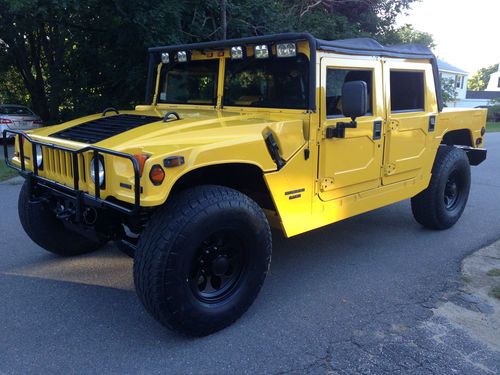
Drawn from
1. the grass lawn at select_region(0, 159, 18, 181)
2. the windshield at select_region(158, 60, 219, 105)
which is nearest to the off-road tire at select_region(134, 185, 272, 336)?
the windshield at select_region(158, 60, 219, 105)

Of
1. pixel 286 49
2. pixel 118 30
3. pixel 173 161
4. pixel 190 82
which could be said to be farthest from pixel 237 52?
pixel 118 30

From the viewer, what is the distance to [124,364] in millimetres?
2783

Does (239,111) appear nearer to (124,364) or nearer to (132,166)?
(132,166)

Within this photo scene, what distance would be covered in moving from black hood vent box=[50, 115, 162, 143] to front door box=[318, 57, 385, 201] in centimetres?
135

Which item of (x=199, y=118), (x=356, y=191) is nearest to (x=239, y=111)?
(x=199, y=118)

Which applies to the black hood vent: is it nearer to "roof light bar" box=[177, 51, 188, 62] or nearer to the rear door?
"roof light bar" box=[177, 51, 188, 62]

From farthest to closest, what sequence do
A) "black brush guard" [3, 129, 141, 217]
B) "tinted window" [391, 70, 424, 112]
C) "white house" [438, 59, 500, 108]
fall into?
"white house" [438, 59, 500, 108], "tinted window" [391, 70, 424, 112], "black brush guard" [3, 129, 141, 217]

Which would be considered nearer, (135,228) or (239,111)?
(135,228)

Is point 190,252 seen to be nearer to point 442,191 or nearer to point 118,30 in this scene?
point 442,191

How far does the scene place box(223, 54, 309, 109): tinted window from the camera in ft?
12.0

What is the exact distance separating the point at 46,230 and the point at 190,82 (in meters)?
1.89

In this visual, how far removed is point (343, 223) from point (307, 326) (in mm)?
2582

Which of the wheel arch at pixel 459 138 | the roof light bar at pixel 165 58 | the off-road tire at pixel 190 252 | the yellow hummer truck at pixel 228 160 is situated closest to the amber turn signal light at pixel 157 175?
the yellow hummer truck at pixel 228 160

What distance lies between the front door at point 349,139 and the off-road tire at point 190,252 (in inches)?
34.5
